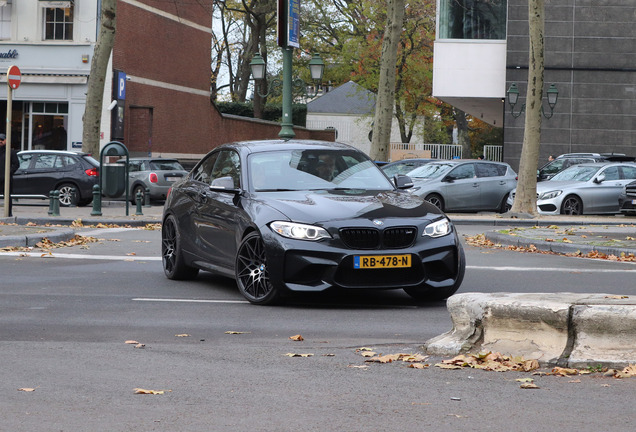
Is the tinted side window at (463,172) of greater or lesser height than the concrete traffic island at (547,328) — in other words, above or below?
above

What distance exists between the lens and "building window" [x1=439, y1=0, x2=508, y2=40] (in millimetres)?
45281

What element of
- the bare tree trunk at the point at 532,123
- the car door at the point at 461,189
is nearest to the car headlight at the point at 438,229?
the bare tree trunk at the point at 532,123

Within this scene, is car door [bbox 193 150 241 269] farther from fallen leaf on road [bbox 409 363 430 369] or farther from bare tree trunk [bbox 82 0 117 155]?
bare tree trunk [bbox 82 0 117 155]

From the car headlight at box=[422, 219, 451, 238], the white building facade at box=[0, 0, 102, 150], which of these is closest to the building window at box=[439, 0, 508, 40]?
the white building facade at box=[0, 0, 102, 150]

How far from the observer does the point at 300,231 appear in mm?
9234

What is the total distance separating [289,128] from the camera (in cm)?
2466

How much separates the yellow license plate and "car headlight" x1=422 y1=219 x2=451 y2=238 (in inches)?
13.2

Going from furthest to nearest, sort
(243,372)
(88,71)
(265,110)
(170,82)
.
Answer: (265,110), (170,82), (88,71), (243,372)

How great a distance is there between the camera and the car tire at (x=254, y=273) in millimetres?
9492

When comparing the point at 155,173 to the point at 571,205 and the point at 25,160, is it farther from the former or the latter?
the point at 571,205

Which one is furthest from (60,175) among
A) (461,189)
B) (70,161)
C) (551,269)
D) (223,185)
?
(223,185)

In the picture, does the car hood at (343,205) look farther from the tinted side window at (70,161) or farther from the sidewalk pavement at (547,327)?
the tinted side window at (70,161)

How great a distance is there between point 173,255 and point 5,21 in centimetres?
3116

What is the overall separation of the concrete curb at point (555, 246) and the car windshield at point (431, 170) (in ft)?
30.1
